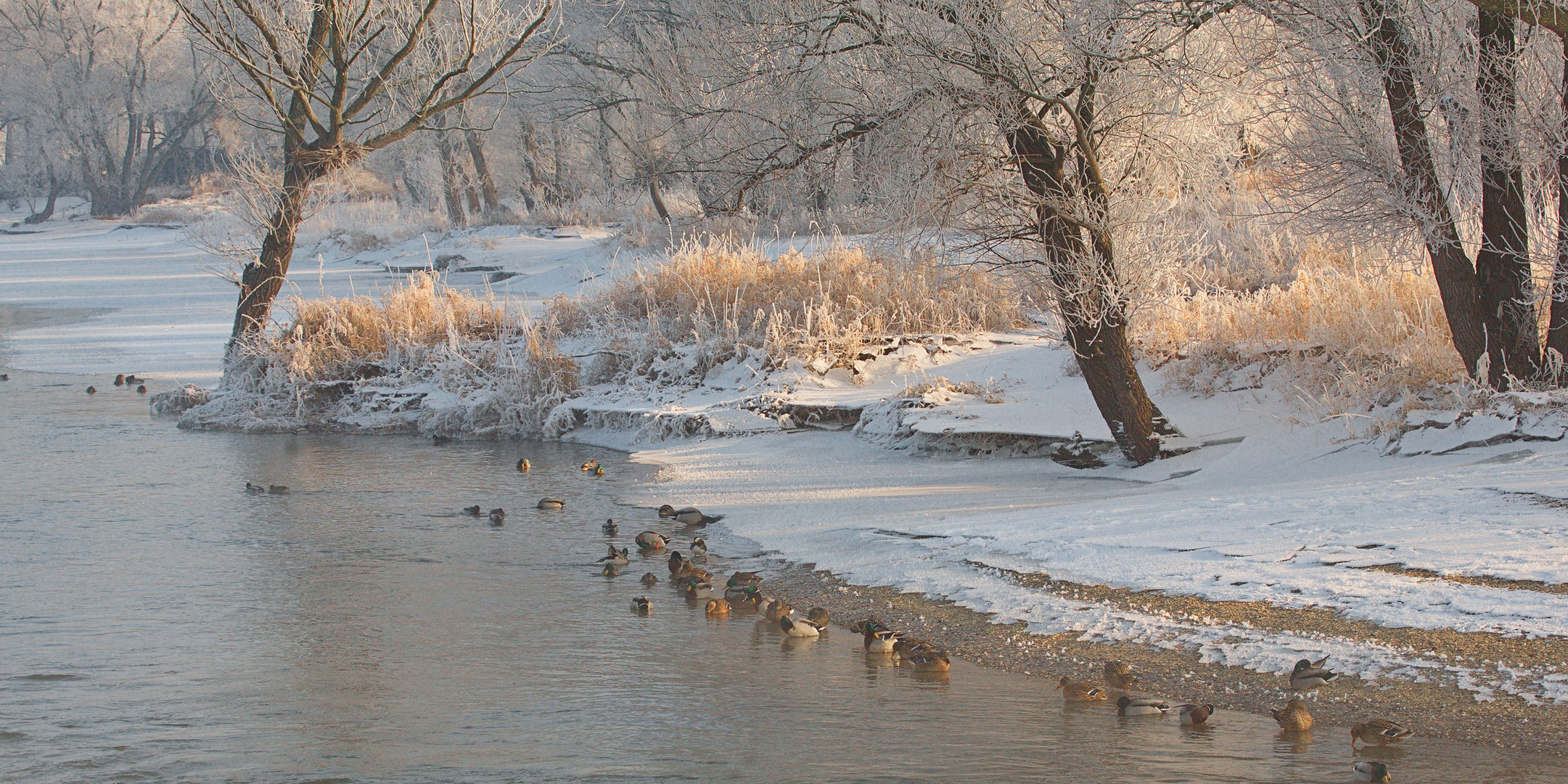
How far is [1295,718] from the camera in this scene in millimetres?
3965

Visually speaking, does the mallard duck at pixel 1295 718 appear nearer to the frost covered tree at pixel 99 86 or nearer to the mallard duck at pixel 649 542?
the mallard duck at pixel 649 542

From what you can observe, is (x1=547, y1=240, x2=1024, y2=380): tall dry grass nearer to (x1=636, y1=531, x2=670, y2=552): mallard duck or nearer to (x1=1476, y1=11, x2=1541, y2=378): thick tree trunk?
(x1=636, y1=531, x2=670, y2=552): mallard duck

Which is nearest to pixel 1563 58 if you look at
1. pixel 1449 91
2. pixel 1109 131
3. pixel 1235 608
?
pixel 1449 91

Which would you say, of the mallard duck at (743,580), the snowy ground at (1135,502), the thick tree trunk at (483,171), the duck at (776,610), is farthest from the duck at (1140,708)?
the thick tree trunk at (483,171)

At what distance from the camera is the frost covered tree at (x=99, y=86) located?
46.0 meters

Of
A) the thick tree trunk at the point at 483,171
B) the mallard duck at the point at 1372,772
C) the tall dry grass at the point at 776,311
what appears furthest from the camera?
the thick tree trunk at the point at 483,171

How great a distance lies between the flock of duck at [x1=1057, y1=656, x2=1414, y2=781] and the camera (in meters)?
3.79

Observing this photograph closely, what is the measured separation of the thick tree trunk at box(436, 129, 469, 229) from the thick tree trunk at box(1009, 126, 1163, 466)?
84.0ft

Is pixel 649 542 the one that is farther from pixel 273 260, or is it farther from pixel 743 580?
pixel 273 260

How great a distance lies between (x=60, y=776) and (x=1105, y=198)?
5.88m

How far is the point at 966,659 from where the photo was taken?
16.2 ft

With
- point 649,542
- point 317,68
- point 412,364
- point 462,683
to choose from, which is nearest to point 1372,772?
point 462,683

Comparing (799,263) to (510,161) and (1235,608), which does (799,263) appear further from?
(510,161)

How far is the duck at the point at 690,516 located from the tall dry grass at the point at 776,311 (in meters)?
3.77
